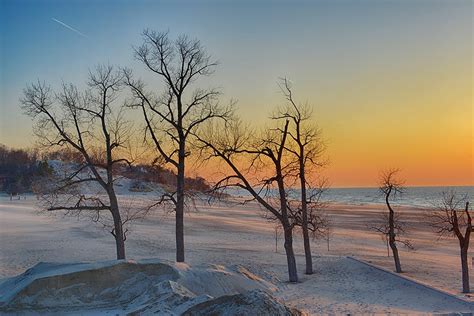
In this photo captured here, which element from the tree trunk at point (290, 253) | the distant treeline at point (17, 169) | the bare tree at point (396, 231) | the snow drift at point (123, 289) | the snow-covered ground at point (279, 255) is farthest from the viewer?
the distant treeline at point (17, 169)

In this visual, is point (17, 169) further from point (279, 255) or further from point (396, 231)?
point (279, 255)

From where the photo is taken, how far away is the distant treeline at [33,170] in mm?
23875

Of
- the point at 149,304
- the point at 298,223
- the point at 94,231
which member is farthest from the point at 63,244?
the point at 149,304

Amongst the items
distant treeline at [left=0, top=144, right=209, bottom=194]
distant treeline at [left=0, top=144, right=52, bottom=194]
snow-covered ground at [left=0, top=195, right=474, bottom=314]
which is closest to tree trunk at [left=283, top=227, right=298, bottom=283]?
snow-covered ground at [left=0, top=195, right=474, bottom=314]

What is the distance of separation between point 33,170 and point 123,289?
97.9m

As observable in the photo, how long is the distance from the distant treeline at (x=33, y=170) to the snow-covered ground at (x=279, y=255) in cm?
290

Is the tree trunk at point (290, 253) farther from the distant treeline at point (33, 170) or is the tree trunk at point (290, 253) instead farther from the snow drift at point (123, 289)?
the snow drift at point (123, 289)

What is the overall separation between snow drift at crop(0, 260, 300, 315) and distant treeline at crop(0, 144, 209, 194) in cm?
928

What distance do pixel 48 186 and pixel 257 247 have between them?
19370mm

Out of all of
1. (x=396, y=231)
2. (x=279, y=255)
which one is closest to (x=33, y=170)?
(x=396, y=231)

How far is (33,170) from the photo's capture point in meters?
102

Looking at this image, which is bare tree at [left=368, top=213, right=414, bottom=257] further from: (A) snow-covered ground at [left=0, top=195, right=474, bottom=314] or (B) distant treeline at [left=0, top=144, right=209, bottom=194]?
(B) distant treeline at [left=0, top=144, right=209, bottom=194]

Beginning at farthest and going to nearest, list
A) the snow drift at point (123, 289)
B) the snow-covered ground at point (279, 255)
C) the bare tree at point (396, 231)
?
the bare tree at point (396, 231) → the snow-covered ground at point (279, 255) → the snow drift at point (123, 289)

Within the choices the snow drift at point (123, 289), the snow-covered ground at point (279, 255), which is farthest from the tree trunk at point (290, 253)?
the snow drift at point (123, 289)
